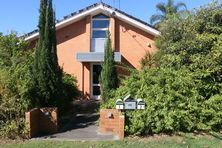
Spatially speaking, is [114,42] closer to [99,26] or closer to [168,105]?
[99,26]

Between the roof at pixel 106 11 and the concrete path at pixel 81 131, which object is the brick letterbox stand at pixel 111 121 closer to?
the concrete path at pixel 81 131

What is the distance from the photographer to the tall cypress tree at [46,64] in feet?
49.4

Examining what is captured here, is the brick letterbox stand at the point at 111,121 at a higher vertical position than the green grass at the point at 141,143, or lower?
higher

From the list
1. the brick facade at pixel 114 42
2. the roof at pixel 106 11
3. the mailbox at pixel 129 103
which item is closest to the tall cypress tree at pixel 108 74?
the mailbox at pixel 129 103

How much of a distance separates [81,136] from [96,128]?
134 centimetres

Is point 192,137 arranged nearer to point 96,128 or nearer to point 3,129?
point 96,128

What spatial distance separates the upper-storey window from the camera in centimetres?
2452

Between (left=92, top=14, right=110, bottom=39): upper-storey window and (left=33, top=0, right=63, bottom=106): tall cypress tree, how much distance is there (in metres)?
8.83

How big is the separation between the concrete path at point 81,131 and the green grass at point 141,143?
0.53m

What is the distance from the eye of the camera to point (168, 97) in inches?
544

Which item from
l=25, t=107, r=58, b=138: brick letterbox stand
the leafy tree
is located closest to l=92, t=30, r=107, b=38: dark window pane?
the leafy tree

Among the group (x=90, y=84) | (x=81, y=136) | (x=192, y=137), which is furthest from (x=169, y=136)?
(x=90, y=84)

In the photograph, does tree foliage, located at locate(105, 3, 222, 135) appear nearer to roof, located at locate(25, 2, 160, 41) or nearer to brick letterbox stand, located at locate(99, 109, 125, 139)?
brick letterbox stand, located at locate(99, 109, 125, 139)

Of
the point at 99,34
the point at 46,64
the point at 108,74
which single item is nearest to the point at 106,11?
the point at 99,34
